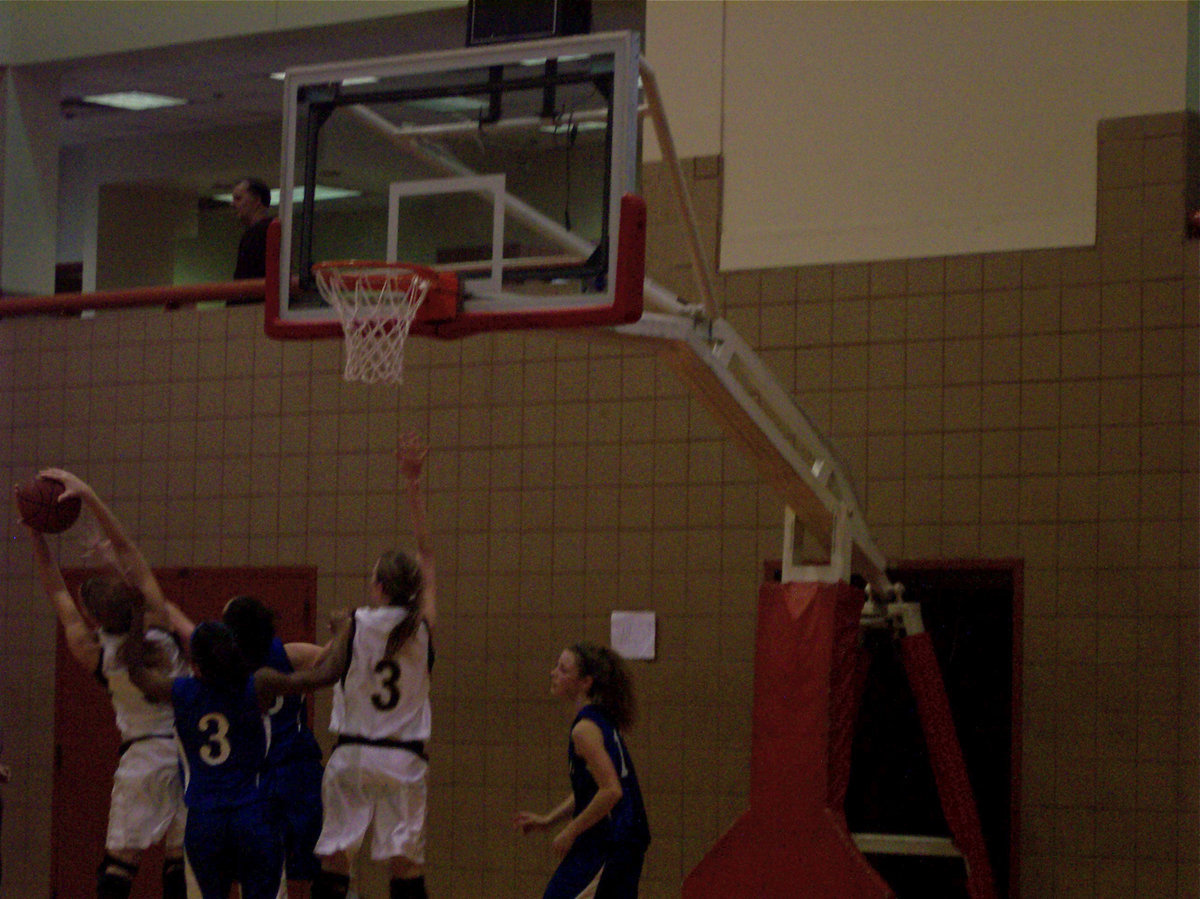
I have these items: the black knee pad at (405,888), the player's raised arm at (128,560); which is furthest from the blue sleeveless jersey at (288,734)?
the black knee pad at (405,888)

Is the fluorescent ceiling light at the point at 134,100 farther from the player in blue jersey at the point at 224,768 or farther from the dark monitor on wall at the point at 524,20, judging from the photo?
the player in blue jersey at the point at 224,768

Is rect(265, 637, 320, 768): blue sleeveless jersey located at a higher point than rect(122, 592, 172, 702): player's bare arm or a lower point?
lower

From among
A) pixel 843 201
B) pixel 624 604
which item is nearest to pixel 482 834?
pixel 624 604

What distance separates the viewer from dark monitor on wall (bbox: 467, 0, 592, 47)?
21.7 feet

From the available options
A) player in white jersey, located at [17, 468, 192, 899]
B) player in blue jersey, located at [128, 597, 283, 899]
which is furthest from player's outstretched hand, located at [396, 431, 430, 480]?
player in white jersey, located at [17, 468, 192, 899]

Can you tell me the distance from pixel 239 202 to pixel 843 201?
3.87 m

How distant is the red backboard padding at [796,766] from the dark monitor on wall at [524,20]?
2.58m

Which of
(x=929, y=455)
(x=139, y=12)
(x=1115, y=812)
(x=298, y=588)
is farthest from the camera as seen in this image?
(x=139, y=12)

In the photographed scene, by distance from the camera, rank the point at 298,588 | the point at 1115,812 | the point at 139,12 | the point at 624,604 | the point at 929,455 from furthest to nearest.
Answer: the point at 139,12 < the point at 298,588 < the point at 624,604 < the point at 929,455 < the point at 1115,812

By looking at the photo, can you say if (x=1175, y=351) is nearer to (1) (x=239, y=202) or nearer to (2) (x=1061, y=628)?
(2) (x=1061, y=628)

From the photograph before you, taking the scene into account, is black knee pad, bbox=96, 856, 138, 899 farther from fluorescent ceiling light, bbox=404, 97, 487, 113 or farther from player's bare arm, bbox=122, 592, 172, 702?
→ fluorescent ceiling light, bbox=404, 97, 487, 113

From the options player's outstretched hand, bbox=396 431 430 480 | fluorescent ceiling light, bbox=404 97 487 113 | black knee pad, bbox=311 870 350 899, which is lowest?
black knee pad, bbox=311 870 350 899

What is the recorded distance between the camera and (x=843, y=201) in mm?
8820

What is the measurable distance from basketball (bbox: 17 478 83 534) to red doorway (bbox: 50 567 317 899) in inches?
103
